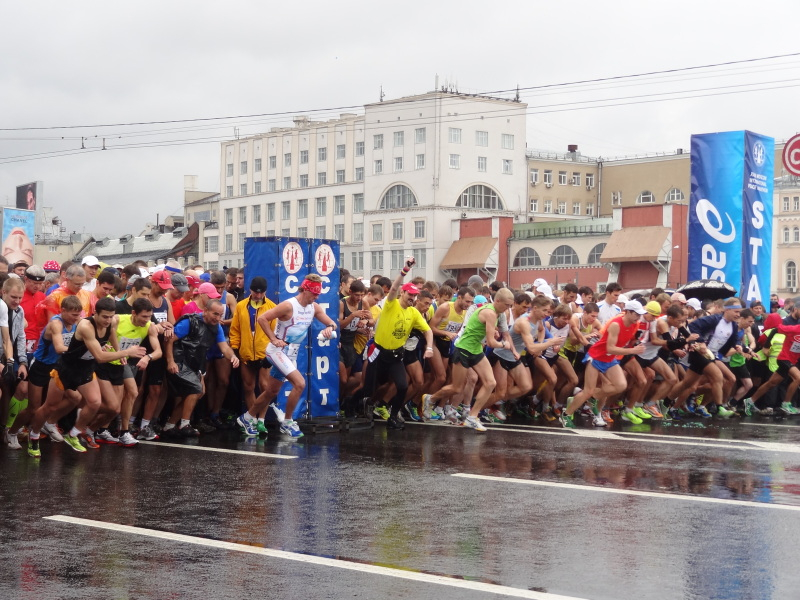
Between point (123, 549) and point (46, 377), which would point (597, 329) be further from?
point (123, 549)

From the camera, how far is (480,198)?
100875 mm

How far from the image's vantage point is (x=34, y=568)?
6.90 meters

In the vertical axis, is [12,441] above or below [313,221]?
below

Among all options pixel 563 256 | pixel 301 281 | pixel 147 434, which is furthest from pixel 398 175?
pixel 147 434

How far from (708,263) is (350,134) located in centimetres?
8398

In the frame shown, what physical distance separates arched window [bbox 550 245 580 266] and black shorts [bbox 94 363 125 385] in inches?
3032

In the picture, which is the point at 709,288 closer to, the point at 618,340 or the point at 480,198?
the point at 618,340

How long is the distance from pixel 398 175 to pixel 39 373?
88.9 m

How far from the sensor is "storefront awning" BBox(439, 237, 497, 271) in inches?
3656

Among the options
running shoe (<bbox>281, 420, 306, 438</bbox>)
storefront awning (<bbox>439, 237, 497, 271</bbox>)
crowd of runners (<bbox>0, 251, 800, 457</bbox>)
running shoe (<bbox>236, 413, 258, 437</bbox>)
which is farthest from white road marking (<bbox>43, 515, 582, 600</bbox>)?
storefront awning (<bbox>439, 237, 497, 271</bbox>)

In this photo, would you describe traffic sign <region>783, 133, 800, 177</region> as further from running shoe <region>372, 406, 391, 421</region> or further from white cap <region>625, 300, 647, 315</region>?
running shoe <region>372, 406, 391, 421</region>

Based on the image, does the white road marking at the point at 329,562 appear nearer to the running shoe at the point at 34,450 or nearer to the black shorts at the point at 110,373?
the running shoe at the point at 34,450

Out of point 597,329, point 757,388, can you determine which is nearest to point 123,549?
point 597,329

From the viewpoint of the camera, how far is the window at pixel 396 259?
101 metres
